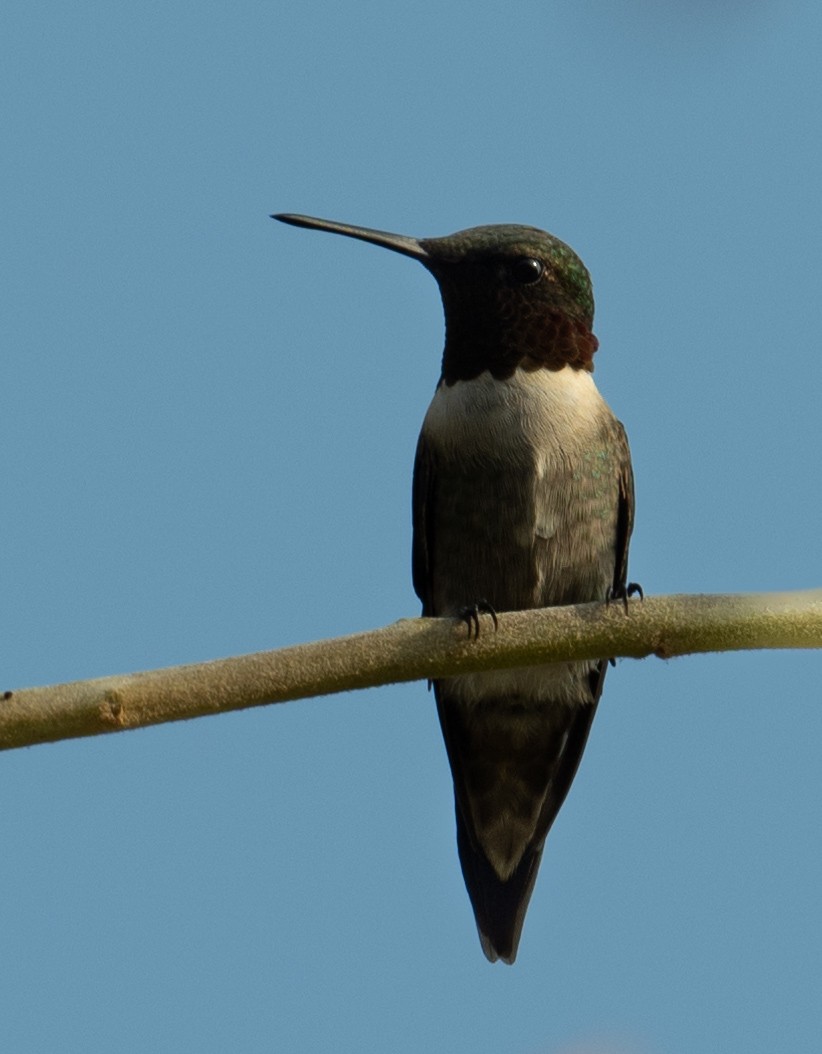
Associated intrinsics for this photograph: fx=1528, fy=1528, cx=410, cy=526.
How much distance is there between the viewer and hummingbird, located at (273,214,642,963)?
631 centimetres

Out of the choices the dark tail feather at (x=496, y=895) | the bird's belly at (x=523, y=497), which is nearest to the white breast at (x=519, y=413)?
the bird's belly at (x=523, y=497)

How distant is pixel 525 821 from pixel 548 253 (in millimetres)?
2573

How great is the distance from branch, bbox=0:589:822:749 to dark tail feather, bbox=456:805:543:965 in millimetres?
3139

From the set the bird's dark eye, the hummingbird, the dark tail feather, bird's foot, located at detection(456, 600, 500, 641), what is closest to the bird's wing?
the hummingbird

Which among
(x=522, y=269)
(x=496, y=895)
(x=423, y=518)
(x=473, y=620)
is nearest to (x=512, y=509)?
(x=423, y=518)

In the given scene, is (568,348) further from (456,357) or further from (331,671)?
(331,671)

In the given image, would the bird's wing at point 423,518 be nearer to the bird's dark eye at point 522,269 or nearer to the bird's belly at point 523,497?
the bird's belly at point 523,497

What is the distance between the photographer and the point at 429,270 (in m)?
6.67

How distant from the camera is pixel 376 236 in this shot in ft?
21.5

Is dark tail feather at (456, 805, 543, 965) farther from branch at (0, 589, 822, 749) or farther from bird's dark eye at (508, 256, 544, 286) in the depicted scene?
branch at (0, 589, 822, 749)

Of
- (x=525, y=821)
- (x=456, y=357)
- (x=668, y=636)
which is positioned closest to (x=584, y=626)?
(x=668, y=636)

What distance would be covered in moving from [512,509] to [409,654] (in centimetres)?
255

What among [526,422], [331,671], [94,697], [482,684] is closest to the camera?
[94,697]

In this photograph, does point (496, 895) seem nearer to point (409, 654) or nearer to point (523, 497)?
point (523, 497)
